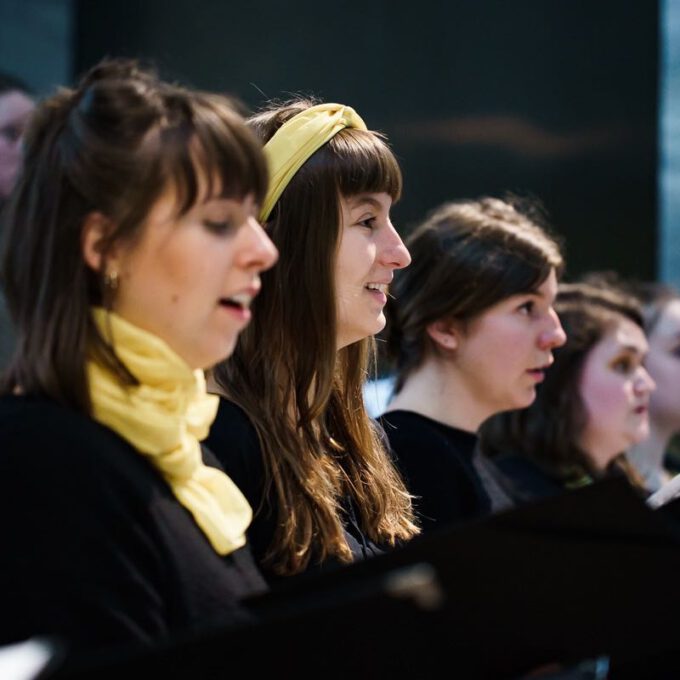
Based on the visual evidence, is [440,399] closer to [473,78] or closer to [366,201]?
[366,201]

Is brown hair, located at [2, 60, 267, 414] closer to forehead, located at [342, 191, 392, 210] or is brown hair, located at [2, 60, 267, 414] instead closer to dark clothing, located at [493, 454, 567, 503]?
forehead, located at [342, 191, 392, 210]

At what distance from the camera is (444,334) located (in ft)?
11.7

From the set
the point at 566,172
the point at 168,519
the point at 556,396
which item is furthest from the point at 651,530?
the point at 566,172

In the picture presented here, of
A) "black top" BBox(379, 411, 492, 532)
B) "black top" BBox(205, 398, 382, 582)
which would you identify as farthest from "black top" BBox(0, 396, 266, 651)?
"black top" BBox(379, 411, 492, 532)

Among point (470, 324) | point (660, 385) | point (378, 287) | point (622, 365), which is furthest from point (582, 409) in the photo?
point (378, 287)

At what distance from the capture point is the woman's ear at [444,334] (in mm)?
3570

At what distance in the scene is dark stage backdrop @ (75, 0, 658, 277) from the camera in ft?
19.4

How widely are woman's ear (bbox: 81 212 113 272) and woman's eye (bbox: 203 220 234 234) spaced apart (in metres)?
0.14

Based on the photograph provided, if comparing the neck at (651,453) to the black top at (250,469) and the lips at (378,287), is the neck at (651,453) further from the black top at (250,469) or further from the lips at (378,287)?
the black top at (250,469)

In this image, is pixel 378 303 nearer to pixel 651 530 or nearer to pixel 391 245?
pixel 391 245

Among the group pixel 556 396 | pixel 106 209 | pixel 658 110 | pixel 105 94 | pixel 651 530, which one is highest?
pixel 105 94

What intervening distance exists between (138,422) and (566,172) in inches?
210

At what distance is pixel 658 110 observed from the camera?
22.4 feet

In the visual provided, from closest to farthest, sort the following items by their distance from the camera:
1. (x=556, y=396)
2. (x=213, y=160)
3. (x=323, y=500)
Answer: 1. (x=213, y=160)
2. (x=323, y=500)
3. (x=556, y=396)
